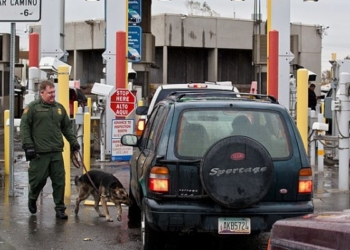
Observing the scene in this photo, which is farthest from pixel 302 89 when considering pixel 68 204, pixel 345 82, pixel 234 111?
pixel 234 111

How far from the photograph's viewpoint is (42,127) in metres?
9.89

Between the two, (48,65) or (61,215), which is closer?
(61,215)

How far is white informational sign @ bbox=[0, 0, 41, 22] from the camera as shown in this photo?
11477 mm

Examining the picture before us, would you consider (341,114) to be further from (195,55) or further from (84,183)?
(195,55)

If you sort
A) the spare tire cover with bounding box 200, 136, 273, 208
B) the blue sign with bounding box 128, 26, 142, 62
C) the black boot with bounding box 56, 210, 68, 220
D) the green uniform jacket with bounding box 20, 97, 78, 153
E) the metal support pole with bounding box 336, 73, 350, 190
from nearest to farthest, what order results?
the spare tire cover with bounding box 200, 136, 273, 208, the green uniform jacket with bounding box 20, 97, 78, 153, the black boot with bounding box 56, 210, 68, 220, the metal support pole with bounding box 336, 73, 350, 190, the blue sign with bounding box 128, 26, 142, 62

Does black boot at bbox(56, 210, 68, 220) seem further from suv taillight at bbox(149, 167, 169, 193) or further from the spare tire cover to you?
the spare tire cover

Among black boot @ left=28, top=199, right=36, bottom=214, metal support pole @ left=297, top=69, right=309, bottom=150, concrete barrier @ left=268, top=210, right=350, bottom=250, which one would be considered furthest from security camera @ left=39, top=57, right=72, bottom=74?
concrete barrier @ left=268, top=210, right=350, bottom=250

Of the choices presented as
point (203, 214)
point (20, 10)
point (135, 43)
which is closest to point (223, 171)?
point (203, 214)

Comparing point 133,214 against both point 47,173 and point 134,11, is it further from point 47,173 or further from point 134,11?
point 134,11

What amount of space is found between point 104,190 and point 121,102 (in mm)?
7831

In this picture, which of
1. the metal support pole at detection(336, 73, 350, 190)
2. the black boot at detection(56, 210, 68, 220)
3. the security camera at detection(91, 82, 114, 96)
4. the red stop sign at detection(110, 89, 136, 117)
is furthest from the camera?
the security camera at detection(91, 82, 114, 96)

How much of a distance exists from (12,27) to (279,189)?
6.20 metres

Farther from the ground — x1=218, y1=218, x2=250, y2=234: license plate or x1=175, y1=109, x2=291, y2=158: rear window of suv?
x1=175, y1=109, x2=291, y2=158: rear window of suv

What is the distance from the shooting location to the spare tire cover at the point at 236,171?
6.94m
